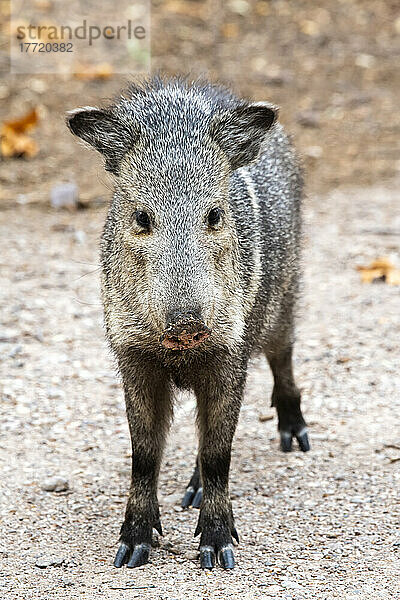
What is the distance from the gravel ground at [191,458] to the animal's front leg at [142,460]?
10 cm

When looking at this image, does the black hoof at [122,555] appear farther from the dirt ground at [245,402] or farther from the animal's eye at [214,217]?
the animal's eye at [214,217]

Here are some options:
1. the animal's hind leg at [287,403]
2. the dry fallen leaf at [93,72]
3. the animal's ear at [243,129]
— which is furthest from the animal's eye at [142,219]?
the dry fallen leaf at [93,72]

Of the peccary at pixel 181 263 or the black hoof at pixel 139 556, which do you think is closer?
the peccary at pixel 181 263

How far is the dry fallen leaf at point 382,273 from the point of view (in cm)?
721

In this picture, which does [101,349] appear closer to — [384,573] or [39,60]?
[384,573]


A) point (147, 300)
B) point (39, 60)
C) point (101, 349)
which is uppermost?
point (39, 60)

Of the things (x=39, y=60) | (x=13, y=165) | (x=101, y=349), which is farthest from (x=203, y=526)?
(x=39, y=60)

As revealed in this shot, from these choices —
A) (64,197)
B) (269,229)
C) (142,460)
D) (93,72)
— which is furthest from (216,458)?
(93,72)

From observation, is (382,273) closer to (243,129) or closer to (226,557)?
(243,129)

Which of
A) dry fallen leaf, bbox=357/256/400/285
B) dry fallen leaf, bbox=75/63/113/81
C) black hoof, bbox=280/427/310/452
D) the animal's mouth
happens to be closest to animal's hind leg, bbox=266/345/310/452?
black hoof, bbox=280/427/310/452

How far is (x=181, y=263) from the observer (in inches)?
141

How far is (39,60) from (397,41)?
178 inches

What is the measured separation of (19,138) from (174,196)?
6373mm

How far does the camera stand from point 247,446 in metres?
5.41
